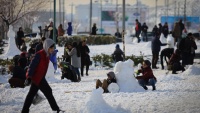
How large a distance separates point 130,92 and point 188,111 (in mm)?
3663

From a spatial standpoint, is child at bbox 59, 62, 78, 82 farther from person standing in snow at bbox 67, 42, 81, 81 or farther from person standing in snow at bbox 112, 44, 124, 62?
person standing in snow at bbox 112, 44, 124, 62

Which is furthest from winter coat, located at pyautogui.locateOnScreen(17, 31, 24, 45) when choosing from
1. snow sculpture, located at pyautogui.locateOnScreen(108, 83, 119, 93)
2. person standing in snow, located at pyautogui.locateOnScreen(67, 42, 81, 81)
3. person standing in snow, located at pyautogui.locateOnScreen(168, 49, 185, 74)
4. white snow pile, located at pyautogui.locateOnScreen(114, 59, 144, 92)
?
snow sculpture, located at pyautogui.locateOnScreen(108, 83, 119, 93)

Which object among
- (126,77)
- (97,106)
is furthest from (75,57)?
(97,106)

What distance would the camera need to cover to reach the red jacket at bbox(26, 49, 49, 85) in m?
10.8

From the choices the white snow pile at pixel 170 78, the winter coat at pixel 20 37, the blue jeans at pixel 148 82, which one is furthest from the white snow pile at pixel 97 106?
the winter coat at pixel 20 37

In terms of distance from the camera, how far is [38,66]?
10.8 m

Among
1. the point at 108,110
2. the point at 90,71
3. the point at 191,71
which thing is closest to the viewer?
the point at 108,110

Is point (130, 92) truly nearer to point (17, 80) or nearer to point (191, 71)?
point (17, 80)

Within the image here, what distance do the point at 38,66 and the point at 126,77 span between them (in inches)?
170

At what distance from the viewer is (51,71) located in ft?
62.9

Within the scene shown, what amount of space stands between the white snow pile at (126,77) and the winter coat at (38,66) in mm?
4091

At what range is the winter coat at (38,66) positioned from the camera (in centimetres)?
1080

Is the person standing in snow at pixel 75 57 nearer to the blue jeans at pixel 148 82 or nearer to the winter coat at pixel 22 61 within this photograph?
the winter coat at pixel 22 61

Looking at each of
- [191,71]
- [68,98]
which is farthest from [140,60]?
[68,98]
